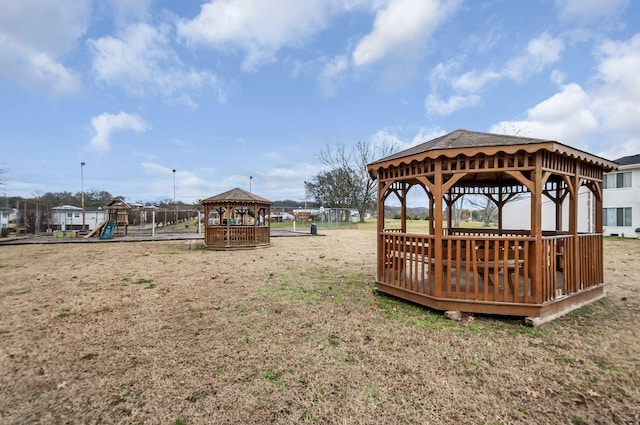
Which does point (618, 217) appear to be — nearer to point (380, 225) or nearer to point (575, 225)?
point (575, 225)

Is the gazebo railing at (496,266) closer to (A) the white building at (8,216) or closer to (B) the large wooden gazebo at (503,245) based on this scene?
(B) the large wooden gazebo at (503,245)

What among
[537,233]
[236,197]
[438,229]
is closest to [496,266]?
[537,233]

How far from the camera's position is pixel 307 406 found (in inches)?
92.9

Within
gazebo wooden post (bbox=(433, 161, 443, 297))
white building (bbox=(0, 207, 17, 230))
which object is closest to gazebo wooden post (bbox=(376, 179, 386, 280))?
gazebo wooden post (bbox=(433, 161, 443, 297))

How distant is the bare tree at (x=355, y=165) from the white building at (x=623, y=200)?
24573 millimetres

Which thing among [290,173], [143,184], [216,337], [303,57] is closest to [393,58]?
[303,57]

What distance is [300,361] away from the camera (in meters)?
3.13

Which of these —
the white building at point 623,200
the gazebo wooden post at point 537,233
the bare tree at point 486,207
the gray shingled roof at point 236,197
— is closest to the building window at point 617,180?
the white building at point 623,200

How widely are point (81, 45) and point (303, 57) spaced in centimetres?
989

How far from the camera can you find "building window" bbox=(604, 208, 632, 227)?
1859cm

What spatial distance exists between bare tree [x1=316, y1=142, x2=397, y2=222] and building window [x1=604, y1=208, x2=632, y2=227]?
2455 centimetres

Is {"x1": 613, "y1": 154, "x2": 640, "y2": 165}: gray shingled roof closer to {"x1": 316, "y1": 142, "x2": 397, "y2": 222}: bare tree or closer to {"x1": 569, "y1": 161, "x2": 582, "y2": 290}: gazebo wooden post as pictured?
{"x1": 569, "y1": 161, "x2": 582, "y2": 290}: gazebo wooden post

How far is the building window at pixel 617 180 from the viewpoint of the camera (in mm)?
18578

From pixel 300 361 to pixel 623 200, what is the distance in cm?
2528
